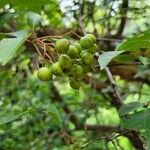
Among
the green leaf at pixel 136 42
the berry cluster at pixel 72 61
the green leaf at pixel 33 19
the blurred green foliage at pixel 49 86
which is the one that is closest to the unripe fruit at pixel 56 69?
the berry cluster at pixel 72 61

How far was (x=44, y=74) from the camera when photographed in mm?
1088

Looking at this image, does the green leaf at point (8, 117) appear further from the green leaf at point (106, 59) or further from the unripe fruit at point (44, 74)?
the green leaf at point (106, 59)

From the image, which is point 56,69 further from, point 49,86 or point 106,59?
point 49,86

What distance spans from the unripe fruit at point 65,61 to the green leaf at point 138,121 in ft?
1.06

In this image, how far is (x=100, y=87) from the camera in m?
2.78

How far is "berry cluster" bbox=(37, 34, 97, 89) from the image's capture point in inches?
41.9

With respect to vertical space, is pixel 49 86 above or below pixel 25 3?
below

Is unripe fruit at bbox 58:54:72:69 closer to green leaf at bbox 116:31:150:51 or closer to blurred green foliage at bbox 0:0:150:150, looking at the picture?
green leaf at bbox 116:31:150:51

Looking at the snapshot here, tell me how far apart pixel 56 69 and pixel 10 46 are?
0.12 m

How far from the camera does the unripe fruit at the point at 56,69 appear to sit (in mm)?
1054

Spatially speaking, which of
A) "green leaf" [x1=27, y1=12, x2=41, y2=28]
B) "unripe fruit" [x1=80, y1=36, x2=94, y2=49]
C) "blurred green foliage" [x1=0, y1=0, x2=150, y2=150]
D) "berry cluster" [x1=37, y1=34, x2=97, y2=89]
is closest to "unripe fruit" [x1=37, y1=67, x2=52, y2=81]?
"berry cluster" [x1=37, y1=34, x2=97, y2=89]

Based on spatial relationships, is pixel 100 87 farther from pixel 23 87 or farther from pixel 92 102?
pixel 23 87

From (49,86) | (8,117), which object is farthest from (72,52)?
(49,86)

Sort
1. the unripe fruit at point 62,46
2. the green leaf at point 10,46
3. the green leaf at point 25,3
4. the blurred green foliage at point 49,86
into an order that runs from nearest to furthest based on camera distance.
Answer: the green leaf at point 10,46
the unripe fruit at point 62,46
the green leaf at point 25,3
the blurred green foliage at point 49,86
